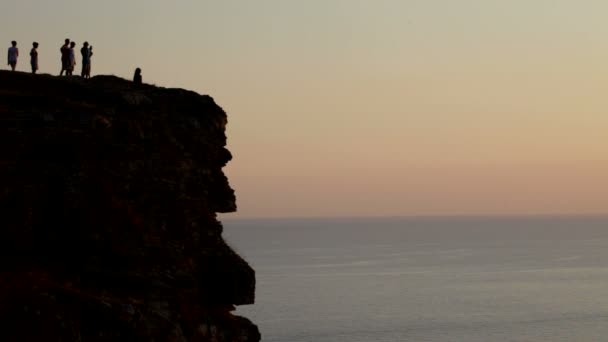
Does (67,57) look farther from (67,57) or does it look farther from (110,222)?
(110,222)

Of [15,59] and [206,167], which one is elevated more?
[15,59]

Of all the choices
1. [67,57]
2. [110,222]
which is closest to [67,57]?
[67,57]

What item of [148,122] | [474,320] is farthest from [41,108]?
[474,320]

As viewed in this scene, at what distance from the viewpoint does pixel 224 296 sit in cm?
3844

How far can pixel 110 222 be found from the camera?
33625 mm

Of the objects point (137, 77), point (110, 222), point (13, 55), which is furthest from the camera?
point (13, 55)

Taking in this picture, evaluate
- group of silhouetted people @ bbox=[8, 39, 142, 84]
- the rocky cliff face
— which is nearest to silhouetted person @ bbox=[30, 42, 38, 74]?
group of silhouetted people @ bbox=[8, 39, 142, 84]

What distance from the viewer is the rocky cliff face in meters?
29.2

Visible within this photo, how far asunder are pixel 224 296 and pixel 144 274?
598 cm

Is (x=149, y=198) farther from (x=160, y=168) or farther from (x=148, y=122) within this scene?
(x=148, y=122)

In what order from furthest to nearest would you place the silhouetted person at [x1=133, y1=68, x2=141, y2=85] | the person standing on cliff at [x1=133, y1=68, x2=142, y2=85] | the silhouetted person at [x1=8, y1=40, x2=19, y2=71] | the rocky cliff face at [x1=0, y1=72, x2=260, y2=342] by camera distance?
the silhouetted person at [x1=8, y1=40, x2=19, y2=71] → the silhouetted person at [x1=133, y1=68, x2=141, y2=85] → the person standing on cliff at [x1=133, y1=68, x2=142, y2=85] → the rocky cliff face at [x1=0, y1=72, x2=260, y2=342]

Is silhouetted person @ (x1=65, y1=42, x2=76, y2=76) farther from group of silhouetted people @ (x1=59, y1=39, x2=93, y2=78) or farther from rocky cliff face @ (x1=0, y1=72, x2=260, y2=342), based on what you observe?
rocky cliff face @ (x1=0, y1=72, x2=260, y2=342)

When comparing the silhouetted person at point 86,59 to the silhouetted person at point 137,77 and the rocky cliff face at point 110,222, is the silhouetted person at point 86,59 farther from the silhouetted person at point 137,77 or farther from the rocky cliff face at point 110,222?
the rocky cliff face at point 110,222

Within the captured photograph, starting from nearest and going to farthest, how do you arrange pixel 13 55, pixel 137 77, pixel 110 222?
pixel 110 222
pixel 137 77
pixel 13 55
